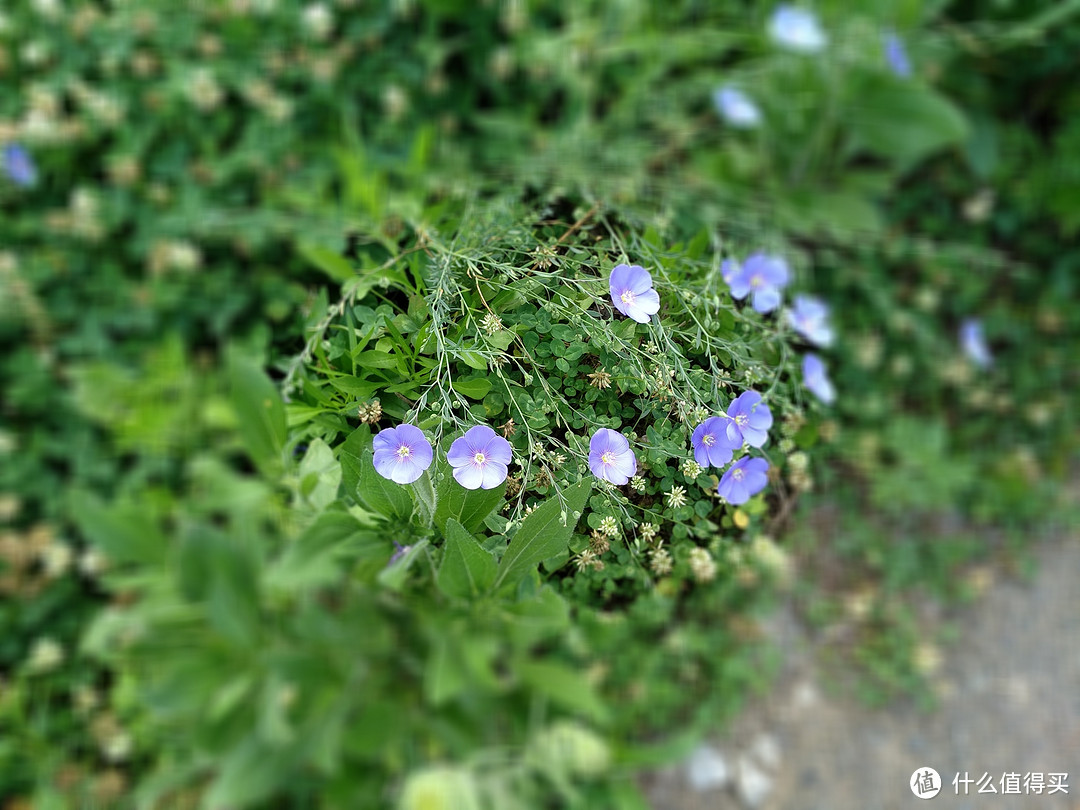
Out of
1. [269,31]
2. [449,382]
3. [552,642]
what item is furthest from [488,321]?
[269,31]

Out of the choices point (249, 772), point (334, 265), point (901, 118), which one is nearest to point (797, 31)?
point (901, 118)

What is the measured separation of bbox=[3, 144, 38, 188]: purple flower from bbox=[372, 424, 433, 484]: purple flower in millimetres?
2041

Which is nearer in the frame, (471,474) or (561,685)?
(471,474)

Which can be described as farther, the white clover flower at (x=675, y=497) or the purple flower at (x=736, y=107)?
the purple flower at (x=736, y=107)

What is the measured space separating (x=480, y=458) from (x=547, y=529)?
14 cm

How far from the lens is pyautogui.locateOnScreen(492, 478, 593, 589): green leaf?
1.06 metres

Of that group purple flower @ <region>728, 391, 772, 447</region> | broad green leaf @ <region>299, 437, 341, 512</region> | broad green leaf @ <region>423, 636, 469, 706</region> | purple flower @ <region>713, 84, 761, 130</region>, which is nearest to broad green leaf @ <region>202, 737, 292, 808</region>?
broad green leaf @ <region>423, 636, 469, 706</region>

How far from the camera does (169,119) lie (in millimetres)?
2502

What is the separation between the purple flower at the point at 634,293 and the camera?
3.58ft

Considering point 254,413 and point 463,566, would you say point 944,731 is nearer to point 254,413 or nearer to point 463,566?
point 463,566

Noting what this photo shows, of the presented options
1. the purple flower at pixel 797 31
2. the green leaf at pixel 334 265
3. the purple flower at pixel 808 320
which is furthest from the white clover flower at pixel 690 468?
the purple flower at pixel 797 31

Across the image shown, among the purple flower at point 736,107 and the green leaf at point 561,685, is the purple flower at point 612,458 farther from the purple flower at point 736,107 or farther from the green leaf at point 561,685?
the purple flower at point 736,107

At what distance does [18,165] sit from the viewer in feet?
8.07

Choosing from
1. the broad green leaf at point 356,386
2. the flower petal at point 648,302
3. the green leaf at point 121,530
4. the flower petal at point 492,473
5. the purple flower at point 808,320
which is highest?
the flower petal at point 648,302
